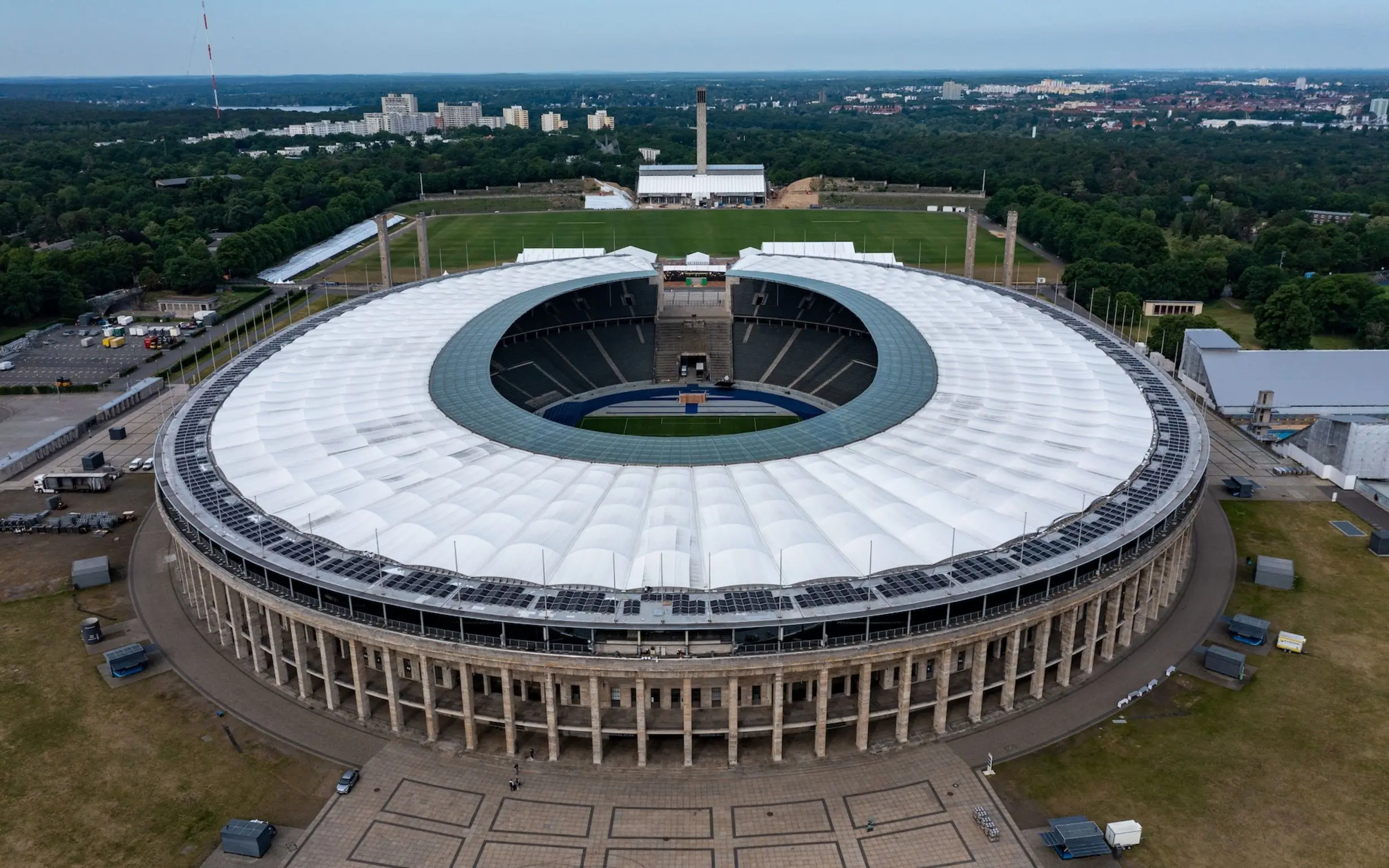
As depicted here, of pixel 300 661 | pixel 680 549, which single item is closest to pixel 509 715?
pixel 680 549

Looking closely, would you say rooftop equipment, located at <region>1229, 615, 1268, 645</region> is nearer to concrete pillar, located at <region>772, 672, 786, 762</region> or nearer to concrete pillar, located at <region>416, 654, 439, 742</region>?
concrete pillar, located at <region>772, 672, 786, 762</region>

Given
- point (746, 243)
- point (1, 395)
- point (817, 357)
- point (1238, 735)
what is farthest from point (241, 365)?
point (746, 243)

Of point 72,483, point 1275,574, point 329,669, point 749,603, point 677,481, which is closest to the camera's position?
point 749,603

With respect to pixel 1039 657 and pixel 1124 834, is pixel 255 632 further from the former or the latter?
pixel 1124 834

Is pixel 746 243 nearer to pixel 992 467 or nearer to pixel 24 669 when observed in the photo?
pixel 992 467

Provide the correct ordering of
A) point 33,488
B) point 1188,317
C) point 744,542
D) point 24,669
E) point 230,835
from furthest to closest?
point 1188,317 → point 33,488 → point 24,669 → point 744,542 → point 230,835

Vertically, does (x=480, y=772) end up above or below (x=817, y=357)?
below

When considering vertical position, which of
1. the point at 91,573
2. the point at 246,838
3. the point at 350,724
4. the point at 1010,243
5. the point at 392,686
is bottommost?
the point at 350,724
